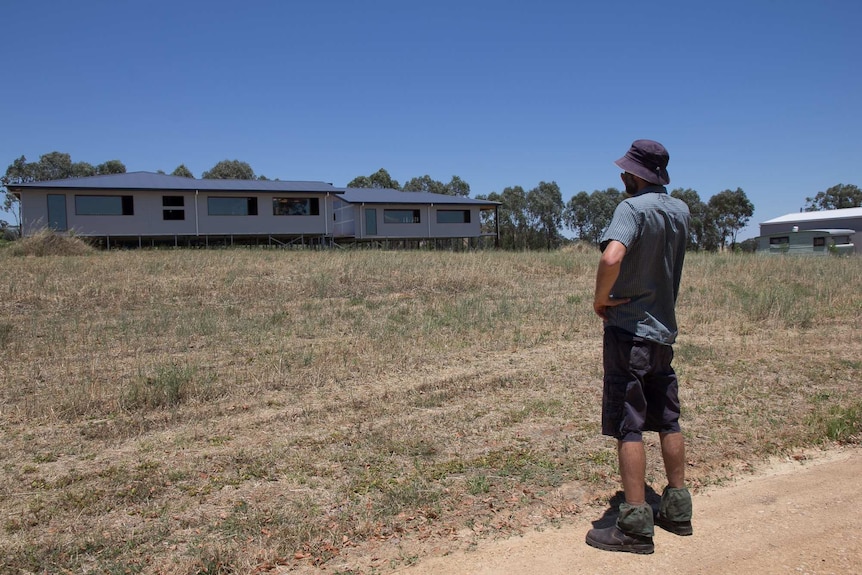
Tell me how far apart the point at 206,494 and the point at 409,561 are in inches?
63.9

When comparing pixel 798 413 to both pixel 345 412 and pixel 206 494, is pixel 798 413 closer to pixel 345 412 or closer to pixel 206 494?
pixel 345 412

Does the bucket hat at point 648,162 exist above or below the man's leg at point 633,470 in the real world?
above

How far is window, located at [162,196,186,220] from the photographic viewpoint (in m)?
28.5

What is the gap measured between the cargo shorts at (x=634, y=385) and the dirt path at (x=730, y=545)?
23.1 inches

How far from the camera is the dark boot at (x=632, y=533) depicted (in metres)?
3.02

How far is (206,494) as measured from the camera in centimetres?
396

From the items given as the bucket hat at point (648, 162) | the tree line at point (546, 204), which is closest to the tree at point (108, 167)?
the tree line at point (546, 204)

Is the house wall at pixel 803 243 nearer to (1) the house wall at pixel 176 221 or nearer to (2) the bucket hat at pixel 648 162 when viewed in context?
(1) the house wall at pixel 176 221

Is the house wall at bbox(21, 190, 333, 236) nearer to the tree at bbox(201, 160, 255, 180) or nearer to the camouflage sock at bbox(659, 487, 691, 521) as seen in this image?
the camouflage sock at bbox(659, 487, 691, 521)

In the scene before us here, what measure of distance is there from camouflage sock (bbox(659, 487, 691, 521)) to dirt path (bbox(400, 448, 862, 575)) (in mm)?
104

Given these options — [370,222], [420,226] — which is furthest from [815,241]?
[370,222]

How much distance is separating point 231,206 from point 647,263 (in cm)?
2900

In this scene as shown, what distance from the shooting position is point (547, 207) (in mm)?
62000

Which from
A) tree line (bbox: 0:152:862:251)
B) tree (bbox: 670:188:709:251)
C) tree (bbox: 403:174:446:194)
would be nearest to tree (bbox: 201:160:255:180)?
tree line (bbox: 0:152:862:251)
